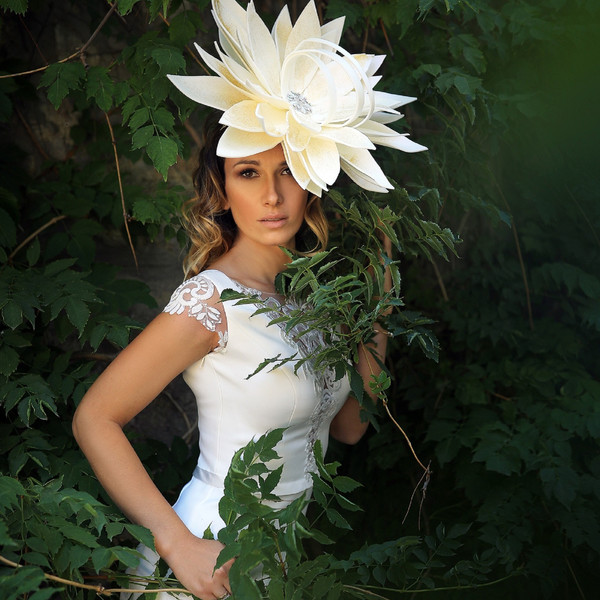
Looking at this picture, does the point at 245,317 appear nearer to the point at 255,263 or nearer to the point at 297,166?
the point at 255,263

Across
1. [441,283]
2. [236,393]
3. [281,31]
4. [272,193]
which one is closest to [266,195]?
[272,193]

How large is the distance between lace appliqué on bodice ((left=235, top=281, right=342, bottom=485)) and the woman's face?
0.15 m

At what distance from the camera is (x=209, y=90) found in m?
1.75

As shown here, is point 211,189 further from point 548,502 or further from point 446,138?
point 548,502

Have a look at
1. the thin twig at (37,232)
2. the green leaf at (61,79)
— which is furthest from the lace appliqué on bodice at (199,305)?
the thin twig at (37,232)

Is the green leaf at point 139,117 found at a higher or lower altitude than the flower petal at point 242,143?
higher

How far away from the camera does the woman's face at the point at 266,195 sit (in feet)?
6.18

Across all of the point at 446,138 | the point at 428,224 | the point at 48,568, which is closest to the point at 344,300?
the point at 428,224

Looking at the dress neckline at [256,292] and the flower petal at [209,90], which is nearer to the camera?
the flower petal at [209,90]

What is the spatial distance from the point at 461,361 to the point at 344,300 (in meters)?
1.67

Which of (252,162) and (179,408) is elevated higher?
(252,162)

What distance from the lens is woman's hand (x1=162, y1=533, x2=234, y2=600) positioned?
1584 millimetres

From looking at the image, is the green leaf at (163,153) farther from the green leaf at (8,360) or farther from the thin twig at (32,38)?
the thin twig at (32,38)

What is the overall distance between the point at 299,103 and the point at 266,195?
10.0 inches
